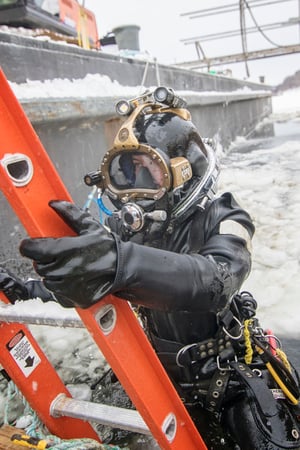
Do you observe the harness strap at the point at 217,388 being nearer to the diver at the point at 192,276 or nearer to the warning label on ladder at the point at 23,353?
the diver at the point at 192,276

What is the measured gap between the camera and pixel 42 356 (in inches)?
71.9

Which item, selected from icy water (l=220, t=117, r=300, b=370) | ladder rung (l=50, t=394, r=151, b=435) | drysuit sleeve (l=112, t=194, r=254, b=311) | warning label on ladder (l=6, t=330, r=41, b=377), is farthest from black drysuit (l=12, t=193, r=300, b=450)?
icy water (l=220, t=117, r=300, b=370)

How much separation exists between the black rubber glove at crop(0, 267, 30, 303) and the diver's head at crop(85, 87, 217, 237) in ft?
1.72

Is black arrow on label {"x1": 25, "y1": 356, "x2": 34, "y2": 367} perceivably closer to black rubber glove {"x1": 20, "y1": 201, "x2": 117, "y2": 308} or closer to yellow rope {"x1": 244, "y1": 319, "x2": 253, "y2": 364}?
black rubber glove {"x1": 20, "y1": 201, "x2": 117, "y2": 308}

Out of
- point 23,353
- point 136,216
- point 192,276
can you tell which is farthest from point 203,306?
point 23,353

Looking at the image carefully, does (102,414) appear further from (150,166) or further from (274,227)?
(274,227)

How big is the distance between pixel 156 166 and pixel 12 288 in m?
0.79

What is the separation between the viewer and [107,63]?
4688 mm

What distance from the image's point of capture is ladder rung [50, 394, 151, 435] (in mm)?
1600

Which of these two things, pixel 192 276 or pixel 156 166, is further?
pixel 156 166

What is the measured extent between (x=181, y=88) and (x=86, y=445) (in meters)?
6.99

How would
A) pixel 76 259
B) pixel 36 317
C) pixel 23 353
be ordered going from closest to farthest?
pixel 76 259, pixel 36 317, pixel 23 353

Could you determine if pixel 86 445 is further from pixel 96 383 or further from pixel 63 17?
A: pixel 63 17

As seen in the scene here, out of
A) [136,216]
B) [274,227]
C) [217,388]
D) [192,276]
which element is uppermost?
[136,216]
